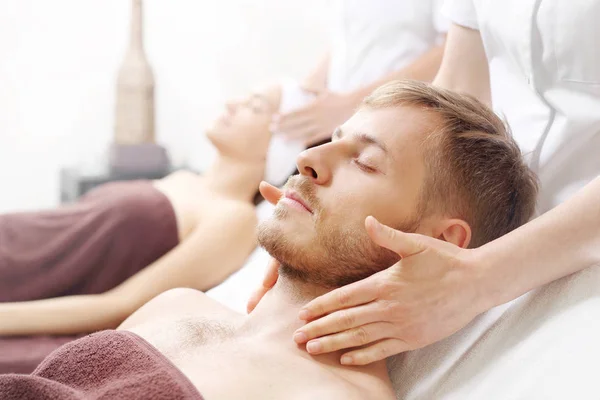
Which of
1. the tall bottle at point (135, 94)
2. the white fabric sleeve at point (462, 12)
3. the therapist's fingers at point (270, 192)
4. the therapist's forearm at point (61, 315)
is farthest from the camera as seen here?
the tall bottle at point (135, 94)

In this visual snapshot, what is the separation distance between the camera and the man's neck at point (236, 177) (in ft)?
8.79

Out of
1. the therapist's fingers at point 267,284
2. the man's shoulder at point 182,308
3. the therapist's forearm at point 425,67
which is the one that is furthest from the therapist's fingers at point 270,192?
the therapist's forearm at point 425,67

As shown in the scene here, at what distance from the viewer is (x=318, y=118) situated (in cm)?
252

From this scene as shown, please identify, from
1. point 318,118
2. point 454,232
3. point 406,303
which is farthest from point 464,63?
point 318,118

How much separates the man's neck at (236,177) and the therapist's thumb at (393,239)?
165cm

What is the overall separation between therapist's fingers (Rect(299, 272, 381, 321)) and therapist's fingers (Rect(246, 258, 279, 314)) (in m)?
0.30

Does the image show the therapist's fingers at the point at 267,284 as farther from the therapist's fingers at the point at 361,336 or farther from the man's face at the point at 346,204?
the therapist's fingers at the point at 361,336

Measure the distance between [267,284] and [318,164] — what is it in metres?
0.31

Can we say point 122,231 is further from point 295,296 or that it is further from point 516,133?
point 516,133

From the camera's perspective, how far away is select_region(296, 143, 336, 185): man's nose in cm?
125

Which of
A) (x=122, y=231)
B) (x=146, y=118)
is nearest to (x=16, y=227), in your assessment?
(x=122, y=231)

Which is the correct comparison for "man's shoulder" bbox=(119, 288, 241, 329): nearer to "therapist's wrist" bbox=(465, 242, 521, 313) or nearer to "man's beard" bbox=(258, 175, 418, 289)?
"man's beard" bbox=(258, 175, 418, 289)

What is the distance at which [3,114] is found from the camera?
3.51 meters

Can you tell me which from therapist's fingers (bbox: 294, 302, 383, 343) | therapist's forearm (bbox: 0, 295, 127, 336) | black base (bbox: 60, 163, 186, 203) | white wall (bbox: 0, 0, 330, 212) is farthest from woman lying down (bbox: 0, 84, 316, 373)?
white wall (bbox: 0, 0, 330, 212)
